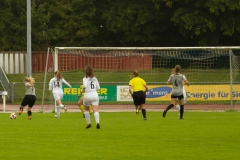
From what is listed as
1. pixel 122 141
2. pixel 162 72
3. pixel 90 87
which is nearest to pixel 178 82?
pixel 90 87

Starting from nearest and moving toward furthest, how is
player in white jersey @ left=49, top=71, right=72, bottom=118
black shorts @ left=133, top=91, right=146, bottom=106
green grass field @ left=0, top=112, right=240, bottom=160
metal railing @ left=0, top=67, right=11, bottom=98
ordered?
1. green grass field @ left=0, top=112, right=240, bottom=160
2. black shorts @ left=133, top=91, right=146, bottom=106
3. player in white jersey @ left=49, top=71, right=72, bottom=118
4. metal railing @ left=0, top=67, right=11, bottom=98

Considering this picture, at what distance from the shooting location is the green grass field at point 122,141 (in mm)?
14758

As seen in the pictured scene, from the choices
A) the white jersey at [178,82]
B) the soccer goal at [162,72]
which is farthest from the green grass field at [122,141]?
the soccer goal at [162,72]

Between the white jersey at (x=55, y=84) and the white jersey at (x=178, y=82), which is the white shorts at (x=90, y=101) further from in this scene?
the white jersey at (x=55, y=84)

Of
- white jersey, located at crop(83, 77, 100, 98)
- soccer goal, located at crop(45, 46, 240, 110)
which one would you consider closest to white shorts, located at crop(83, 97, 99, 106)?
white jersey, located at crop(83, 77, 100, 98)

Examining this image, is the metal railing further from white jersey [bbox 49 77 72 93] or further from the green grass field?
the green grass field

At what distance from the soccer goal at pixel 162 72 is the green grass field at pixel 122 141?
38.6 feet

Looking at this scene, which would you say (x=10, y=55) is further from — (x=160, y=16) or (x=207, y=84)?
(x=207, y=84)

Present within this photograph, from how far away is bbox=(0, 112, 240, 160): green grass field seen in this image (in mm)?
14758

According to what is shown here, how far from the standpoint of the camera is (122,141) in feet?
57.5

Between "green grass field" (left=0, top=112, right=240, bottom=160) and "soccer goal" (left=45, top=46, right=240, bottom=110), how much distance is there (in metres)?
11.8

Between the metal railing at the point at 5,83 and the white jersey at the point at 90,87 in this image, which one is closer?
the white jersey at the point at 90,87

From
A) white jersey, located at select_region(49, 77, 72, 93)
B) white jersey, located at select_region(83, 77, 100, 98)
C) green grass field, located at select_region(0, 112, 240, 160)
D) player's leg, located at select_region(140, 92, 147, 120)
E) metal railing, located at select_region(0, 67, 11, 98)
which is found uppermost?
metal railing, located at select_region(0, 67, 11, 98)

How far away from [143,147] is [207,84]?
21.2 m
